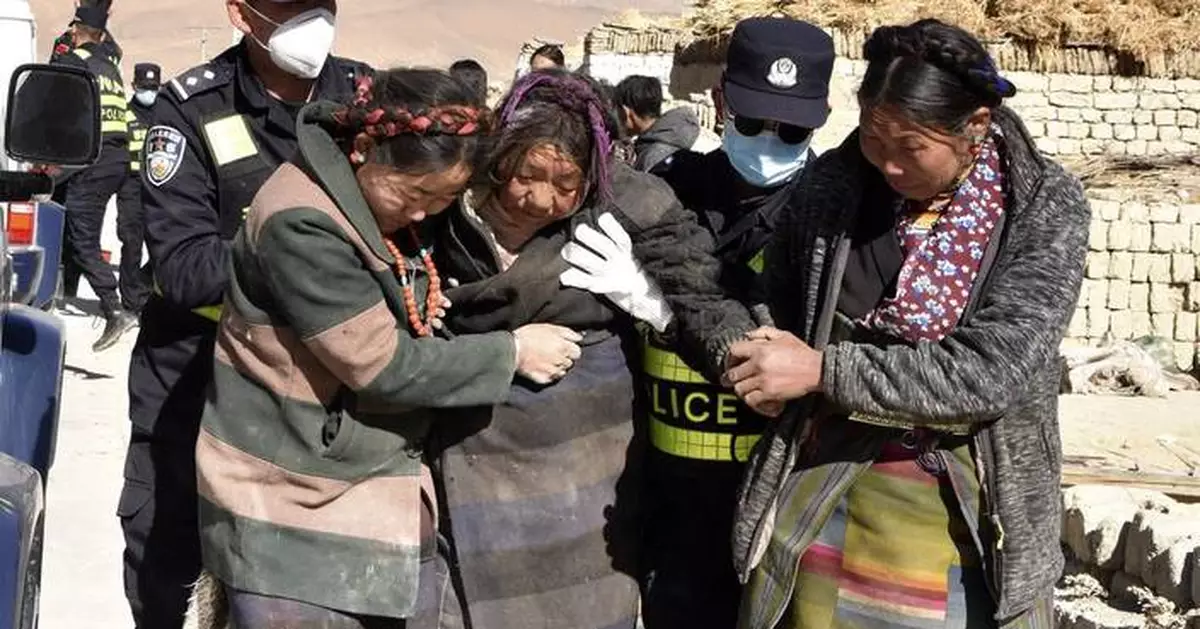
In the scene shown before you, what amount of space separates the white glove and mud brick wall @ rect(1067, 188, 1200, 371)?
1015 centimetres

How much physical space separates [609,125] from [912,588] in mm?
1029

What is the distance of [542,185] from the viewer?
306cm

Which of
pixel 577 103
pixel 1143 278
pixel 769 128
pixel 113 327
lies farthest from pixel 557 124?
pixel 1143 278

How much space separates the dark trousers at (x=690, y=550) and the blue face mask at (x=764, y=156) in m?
0.60

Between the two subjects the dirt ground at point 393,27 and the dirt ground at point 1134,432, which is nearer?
the dirt ground at point 1134,432

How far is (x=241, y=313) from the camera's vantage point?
2902mm

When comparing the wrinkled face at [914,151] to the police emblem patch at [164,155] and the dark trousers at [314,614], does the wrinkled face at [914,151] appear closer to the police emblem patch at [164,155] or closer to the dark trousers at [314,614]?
the dark trousers at [314,614]

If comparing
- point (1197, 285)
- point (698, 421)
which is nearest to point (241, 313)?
point (698, 421)

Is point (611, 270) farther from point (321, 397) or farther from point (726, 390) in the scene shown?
Result: point (321, 397)

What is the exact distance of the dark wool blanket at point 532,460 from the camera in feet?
10.3

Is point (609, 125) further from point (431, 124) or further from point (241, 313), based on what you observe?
point (241, 313)

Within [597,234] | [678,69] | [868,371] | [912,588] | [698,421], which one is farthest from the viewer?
[678,69]

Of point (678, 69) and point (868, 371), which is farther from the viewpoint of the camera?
point (678, 69)

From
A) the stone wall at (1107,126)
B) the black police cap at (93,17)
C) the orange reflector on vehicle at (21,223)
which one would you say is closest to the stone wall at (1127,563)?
the orange reflector on vehicle at (21,223)
